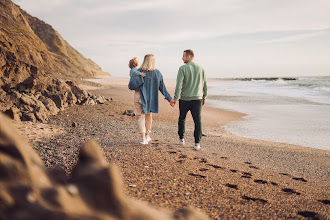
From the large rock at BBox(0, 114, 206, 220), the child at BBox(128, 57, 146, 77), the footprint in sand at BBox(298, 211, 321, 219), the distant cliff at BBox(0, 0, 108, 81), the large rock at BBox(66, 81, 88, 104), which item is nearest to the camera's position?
the large rock at BBox(0, 114, 206, 220)

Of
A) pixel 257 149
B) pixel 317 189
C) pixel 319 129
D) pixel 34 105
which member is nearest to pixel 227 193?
pixel 317 189

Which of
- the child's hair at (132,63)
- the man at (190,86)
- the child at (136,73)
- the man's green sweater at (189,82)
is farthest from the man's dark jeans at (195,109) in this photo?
the child's hair at (132,63)

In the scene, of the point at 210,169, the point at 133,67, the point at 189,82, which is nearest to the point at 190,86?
the point at 189,82

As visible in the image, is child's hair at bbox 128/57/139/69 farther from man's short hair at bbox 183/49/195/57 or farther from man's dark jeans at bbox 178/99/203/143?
man's dark jeans at bbox 178/99/203/143

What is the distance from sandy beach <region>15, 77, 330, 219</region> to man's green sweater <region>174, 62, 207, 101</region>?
1.31 metres

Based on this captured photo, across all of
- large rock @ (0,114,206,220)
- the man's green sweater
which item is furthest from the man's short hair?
large rock @ (0,114,206,220)

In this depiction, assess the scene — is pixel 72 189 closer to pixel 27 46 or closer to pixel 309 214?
pixel 309 214

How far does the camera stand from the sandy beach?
327 cm

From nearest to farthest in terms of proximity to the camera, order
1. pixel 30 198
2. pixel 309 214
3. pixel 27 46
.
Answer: pixel 30 198 → pixel 309 214 → pixel 27 46

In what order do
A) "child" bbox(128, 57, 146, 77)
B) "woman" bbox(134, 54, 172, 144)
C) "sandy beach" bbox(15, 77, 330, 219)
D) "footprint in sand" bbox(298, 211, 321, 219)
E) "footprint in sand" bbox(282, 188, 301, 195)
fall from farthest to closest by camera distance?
1. "woman" bbox(134, 54, 172, 144)
2. "child" bbox(128, 57, 146, 77)
3. "footprint in sand" bbox(282, 188, 301, 195)
4. "sandy beach" bbox(15, 77, 330, 219)
5. "footprint in sand" bbox(298, 211, 321, 219)

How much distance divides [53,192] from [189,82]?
5368 millimetres

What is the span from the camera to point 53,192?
108 centimetres

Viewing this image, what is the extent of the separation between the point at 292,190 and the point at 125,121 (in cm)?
657

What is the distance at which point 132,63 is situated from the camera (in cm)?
633
